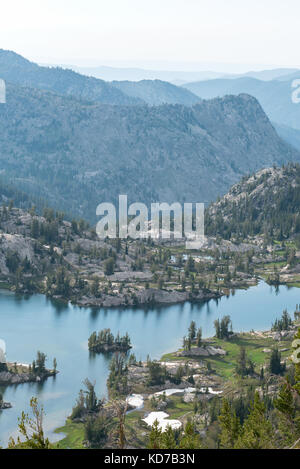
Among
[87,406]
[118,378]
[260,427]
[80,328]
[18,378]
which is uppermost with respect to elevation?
[260,427]

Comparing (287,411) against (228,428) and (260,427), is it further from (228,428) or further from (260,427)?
(228,428)

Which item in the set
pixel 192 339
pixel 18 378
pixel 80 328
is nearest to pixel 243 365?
pixel 192 339

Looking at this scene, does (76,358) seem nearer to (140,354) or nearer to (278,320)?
(140,354)

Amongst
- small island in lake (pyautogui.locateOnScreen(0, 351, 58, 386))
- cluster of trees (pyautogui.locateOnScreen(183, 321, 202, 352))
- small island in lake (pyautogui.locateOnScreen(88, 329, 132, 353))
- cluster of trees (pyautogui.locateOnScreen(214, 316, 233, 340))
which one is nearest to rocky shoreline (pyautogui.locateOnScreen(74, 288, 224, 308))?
cluster of trees (pyautogui.locateOnScreen(214, 316, 233, 340))

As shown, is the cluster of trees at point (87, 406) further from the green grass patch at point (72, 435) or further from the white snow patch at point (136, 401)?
the white snow patch at point (136, 401)

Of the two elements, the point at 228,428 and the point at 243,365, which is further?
the point at 243,365
